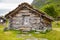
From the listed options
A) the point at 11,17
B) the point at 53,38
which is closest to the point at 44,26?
the point at 11,17

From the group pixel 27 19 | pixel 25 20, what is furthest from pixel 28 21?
pixel 25 20

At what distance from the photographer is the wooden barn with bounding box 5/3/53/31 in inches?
1288

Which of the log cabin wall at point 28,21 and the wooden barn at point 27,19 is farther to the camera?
the log cabin wall at point 28,21

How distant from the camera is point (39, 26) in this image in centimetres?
3284

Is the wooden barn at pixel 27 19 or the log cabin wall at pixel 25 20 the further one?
the log cabin wall at pixel 25 20

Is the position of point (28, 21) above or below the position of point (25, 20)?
below

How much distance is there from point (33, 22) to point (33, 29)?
1080 millimetres

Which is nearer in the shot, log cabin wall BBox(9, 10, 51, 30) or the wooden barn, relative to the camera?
the wooden barn

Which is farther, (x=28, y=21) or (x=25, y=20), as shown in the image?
(x=25, y=20)

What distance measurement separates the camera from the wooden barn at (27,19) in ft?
107

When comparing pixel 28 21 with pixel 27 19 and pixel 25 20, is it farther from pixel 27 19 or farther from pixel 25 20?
pixel 25 20

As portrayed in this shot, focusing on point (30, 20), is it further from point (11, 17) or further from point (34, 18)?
point (11, 17)

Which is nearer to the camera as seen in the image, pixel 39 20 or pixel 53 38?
pixel 53 38

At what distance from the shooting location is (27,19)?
3322 cm
